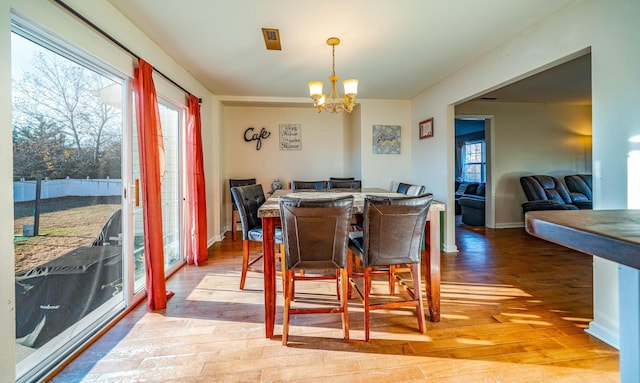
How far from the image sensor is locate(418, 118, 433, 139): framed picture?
4168 millimetres

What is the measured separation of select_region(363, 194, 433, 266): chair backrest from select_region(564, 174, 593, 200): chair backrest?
5.01 m

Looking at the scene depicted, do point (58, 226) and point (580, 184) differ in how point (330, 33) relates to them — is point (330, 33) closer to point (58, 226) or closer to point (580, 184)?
point (58, 226)

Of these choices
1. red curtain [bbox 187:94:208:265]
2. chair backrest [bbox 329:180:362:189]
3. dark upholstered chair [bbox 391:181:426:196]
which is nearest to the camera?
dark upholstered chair [bbox 391:181:426:196]

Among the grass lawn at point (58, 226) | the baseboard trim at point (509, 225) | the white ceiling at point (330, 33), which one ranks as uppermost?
the white ceiling at point (330, 33)

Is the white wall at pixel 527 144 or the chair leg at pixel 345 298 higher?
the white wall at pixel 527 144

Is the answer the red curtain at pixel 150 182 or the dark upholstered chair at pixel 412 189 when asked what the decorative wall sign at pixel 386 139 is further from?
the red curtain at pixel 150 182

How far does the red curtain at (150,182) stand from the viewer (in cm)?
225

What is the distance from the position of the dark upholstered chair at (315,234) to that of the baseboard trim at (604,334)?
1682 millimetres

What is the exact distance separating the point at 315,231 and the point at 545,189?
504 cm

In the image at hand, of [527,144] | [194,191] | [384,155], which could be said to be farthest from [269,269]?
[527,144]

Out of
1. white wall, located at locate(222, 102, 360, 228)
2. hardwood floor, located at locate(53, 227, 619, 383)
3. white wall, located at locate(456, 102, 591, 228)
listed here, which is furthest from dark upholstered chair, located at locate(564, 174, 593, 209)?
white wall, located at locate(222, 102, 360, 228)

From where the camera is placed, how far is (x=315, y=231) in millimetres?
1719

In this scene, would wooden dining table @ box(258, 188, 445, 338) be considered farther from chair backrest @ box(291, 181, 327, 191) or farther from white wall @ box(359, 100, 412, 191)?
white wall @ box(359, 100, 412, 191)

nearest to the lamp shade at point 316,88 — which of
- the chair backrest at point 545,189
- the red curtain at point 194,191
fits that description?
the red curtain at point 194,191
